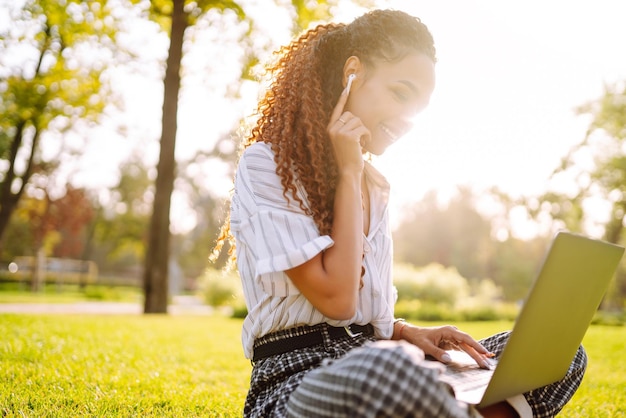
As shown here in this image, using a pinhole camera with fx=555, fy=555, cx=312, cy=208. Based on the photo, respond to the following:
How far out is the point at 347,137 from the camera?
5.88 feet

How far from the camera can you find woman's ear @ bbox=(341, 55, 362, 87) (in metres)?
1.93

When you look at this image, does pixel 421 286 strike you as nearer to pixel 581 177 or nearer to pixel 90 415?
pixel 581 177

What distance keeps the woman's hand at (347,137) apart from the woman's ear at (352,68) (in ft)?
0.26

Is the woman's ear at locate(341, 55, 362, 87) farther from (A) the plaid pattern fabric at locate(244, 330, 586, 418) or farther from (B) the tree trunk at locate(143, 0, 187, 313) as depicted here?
(B) the tree trunk at locate(143, 0, 187, 313)

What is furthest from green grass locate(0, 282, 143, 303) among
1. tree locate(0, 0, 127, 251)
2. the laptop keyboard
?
the laptop keyboard

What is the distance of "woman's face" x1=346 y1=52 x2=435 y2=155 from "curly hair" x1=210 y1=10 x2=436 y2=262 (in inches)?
1.5

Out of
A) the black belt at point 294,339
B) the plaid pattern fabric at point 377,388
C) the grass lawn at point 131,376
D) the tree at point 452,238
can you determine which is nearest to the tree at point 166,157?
the grass lawn at point 131,376

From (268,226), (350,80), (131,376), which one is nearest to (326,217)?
(268,226)

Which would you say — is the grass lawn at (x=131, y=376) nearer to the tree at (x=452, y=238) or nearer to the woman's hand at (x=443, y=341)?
the woman's hand at (x=443, y=341)

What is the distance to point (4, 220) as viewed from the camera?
49.8 ft

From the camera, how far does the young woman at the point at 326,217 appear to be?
159cm

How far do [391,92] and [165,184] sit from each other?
9450 millimetres

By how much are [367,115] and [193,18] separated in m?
9.99

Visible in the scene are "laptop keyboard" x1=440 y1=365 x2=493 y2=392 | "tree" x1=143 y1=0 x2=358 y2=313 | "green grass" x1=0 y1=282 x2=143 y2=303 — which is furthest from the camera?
"green grass" x1=0 y1=282 x2=143 y2=303
